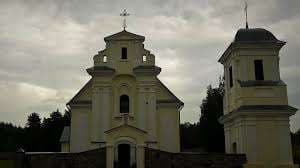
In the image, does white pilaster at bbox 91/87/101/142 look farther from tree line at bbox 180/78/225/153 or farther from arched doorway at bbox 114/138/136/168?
tree line at bbox 180/78/225/153

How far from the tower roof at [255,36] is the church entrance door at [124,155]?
9.99 m

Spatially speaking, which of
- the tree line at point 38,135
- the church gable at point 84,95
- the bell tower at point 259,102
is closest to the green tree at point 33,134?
the tree line at point 38,135

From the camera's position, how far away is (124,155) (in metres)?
27.5

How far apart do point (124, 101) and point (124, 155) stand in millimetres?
5100

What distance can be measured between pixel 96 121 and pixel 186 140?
4323 centimetres

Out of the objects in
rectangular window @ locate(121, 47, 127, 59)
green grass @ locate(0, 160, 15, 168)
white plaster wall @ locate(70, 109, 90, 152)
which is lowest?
green grass @ locate(0, 160, 15, 168)

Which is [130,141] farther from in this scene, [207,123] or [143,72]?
[207,123]

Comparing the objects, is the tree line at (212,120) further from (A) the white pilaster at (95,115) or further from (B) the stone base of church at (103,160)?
(B) the stone base of church at (103,160)

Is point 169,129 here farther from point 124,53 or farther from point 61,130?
point 61,130

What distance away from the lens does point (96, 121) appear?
2998 centimetres

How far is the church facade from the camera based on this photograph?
3008 centimetres

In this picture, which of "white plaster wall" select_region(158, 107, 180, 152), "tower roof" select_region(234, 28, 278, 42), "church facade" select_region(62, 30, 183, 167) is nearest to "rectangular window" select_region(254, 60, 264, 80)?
"tower roof" select_region(234, 28, 278, 42)

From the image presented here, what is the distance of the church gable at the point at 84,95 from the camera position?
31094 millimetres

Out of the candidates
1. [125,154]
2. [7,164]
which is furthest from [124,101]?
[7,164]
